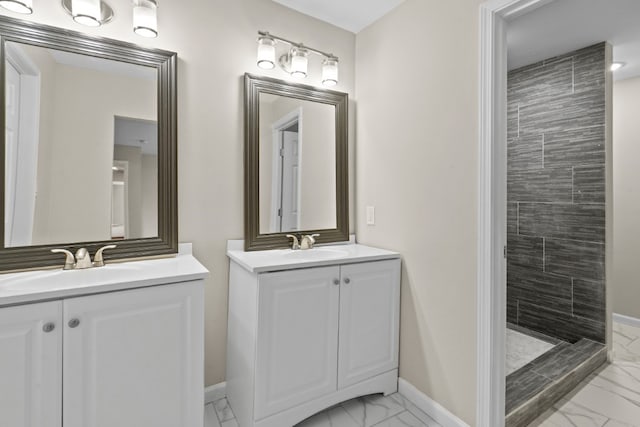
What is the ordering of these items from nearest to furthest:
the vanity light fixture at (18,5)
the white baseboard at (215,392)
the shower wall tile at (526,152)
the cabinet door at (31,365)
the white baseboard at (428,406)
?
the cabinet door at (31,365) < the vanity light fixture at (18,5) < the white baseboard at (428,406) < the white baseboard at (215,392) < the shower wall tile at (526,152)

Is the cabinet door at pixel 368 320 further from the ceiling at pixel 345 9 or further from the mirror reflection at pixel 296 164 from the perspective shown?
the ceiling at pixel 345 9

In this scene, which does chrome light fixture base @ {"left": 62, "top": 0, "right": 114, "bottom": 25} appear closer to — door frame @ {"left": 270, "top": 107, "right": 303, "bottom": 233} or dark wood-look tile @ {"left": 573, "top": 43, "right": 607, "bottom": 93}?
door frame @ {"left": 270, "top": 107, "right": 303, "bottom": 233}

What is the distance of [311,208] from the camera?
7.02 feet

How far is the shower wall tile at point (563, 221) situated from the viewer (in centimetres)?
238

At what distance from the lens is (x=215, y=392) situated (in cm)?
179

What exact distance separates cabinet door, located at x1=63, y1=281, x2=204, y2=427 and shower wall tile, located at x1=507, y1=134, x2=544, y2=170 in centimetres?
279

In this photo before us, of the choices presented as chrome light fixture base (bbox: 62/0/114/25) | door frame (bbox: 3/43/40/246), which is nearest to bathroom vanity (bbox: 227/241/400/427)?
door frame (bbox: 3/43/40/246)

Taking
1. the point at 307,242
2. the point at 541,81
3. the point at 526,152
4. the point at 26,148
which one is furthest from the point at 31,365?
the point at 541,81

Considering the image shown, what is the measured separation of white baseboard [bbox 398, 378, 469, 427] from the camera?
5.29 ft

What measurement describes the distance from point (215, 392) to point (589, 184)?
2.93 meters

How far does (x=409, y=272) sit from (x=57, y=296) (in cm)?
162

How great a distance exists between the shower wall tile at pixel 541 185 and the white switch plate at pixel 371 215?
155cm

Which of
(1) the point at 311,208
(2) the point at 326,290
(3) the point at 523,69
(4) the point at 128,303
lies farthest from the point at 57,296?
(3) the point at 523,69

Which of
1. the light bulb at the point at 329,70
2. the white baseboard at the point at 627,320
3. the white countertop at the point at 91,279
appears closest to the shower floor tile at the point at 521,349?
the white baseboard at the point at 627,320
